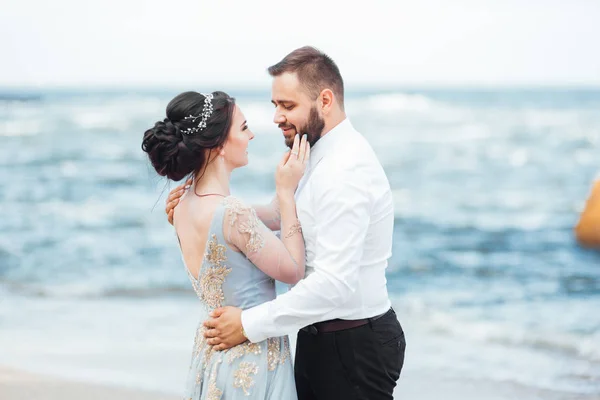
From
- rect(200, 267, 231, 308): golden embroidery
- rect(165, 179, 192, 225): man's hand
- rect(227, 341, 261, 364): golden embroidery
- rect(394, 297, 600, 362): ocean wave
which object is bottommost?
rect(394, 297, 600, 362): ocean wave

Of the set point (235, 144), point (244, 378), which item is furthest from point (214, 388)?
point (235, 144)

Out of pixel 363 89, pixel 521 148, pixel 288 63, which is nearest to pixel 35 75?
pixel 363 89

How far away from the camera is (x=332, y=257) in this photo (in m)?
1.92

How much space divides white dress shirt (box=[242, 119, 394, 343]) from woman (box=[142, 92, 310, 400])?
0.06 metres

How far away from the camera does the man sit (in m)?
1.96

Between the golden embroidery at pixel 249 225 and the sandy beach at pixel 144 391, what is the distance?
7.13 ft

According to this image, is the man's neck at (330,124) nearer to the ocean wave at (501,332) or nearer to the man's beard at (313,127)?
the man's beard at (313,127)

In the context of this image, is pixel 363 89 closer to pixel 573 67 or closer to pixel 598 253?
pixel 573 67

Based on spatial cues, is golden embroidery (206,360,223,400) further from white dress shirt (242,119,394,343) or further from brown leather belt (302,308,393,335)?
brown leather belt (302,308,393,335)

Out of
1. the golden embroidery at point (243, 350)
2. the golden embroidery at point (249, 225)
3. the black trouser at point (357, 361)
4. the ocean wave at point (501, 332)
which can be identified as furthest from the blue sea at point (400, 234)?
the black trouser at point (357, 361)

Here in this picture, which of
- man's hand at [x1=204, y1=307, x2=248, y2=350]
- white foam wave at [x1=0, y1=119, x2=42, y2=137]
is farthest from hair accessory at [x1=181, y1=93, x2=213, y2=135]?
white foam wave at [x1=0, y1=119, x2=42, y2=137]

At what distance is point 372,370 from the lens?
81.4 inches

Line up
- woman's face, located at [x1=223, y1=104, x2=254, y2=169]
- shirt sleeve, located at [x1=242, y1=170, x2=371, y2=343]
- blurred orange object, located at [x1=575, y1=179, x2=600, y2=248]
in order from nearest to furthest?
shirt sleeve, located at [x1=242, y1=170, x2=371, y2=343] → woman's face, located at [x1=223, y1=104, x2=254, y2=169] → blurred orange object, located at [x1=575, y1=179, x2=600, y2=248]

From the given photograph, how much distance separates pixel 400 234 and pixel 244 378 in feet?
27.9
